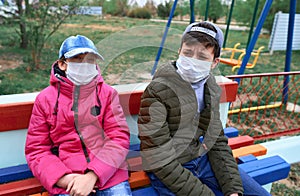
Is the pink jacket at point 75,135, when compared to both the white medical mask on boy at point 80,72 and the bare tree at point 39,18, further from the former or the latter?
the bare tree at point 39,18

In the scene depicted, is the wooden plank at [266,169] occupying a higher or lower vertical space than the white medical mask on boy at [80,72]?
lower

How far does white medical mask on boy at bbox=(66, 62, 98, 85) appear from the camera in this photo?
1.56m

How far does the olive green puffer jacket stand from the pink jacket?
187mm

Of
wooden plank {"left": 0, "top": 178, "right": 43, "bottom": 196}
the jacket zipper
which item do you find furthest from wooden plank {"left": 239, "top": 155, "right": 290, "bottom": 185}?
wooden plank {"left": 0, "top": 178, "right": 43, "bottom": 196}

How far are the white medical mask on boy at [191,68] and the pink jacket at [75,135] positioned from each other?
44cm

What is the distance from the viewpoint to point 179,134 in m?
1.66

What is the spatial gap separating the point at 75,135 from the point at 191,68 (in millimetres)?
734

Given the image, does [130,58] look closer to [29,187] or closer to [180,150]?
[180,150]

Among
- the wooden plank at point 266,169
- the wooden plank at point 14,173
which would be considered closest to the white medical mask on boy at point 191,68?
the wooden plank at point 266,169

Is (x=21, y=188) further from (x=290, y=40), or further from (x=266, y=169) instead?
(x=290, y=40)

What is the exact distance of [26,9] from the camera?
7484mm

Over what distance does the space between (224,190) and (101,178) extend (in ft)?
2.37

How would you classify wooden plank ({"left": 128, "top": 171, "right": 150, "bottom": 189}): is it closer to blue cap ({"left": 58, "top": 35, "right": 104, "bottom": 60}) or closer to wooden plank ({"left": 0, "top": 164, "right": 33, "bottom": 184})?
wooden plank ({"left": 0, "top": 164, "right": 33, "bottom": 184})

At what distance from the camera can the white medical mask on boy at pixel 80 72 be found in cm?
156
